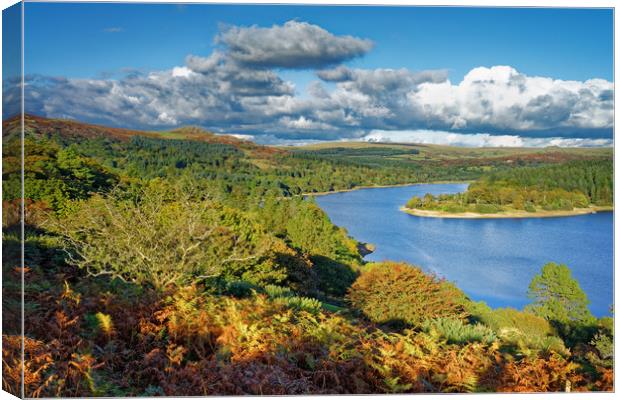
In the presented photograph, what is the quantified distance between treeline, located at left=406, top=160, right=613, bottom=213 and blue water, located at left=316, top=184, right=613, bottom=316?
154mm

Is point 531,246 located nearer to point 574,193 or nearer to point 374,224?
point 574,193

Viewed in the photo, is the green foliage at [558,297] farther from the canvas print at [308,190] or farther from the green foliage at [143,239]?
the green foliage at [143,239]

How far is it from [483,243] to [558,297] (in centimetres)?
104

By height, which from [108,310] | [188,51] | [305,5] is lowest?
[108,310]

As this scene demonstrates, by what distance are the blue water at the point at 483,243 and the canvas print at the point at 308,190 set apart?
0.10ft

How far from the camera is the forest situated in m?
4.64

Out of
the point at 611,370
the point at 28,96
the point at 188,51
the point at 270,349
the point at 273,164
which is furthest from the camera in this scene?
the point at 273,164

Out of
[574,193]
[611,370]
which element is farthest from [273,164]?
[611,370]

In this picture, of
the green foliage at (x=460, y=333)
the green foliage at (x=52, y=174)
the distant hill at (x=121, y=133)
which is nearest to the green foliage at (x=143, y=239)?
the green foliage at (x=52, y=174)

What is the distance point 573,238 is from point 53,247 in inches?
216

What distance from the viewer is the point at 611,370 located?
5148mm

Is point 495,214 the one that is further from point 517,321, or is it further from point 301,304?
point 301,304

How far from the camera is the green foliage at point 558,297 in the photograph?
6.25 meters

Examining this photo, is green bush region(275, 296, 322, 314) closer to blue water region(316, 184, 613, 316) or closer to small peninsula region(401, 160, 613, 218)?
blue water region(316, 184, 613, 316)
